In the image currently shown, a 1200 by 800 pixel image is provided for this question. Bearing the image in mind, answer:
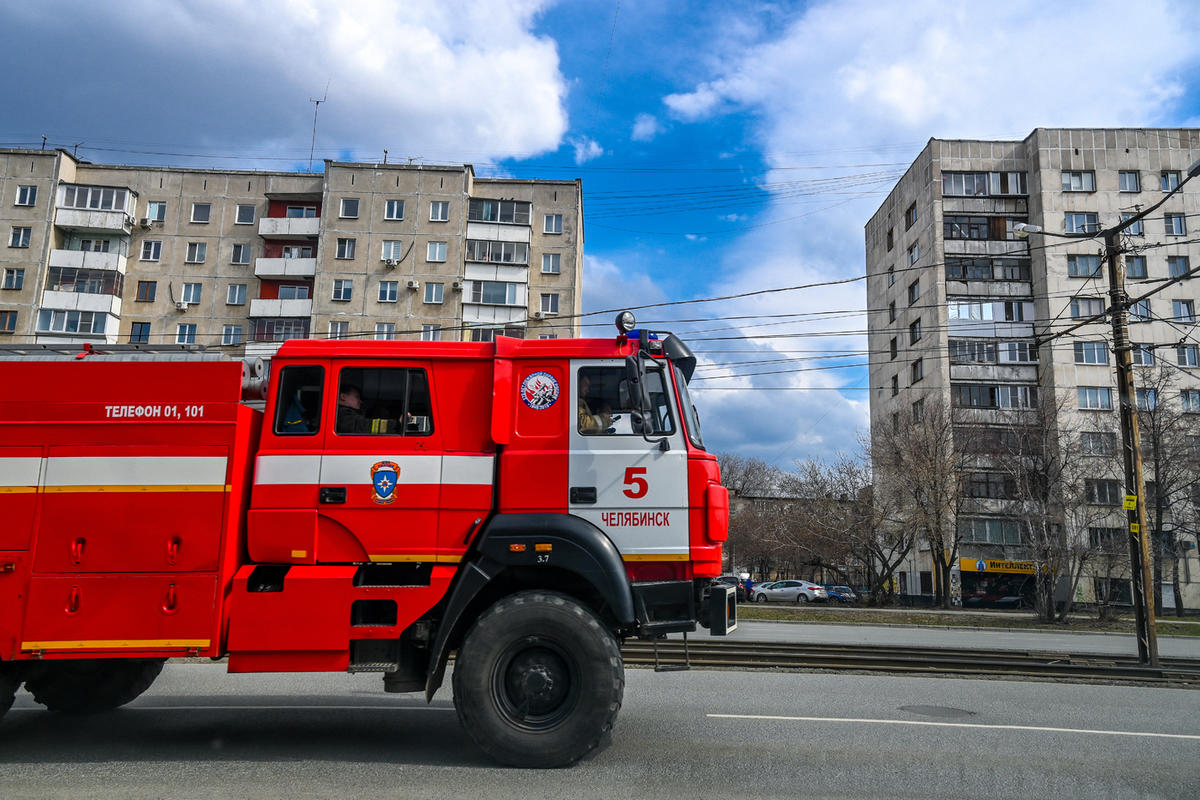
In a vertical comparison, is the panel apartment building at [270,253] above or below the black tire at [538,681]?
above

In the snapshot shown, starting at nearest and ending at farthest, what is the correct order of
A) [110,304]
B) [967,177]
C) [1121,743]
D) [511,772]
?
[511,772], [1121,743], [110,304], [967,177]

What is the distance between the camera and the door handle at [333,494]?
6.46 meters

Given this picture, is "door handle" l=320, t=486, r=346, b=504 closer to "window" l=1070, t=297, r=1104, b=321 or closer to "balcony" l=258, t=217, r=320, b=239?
"balcony" l=258, t=217, r=320, b=239

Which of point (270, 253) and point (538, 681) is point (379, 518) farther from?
point (270, 253)

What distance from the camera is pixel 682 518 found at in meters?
6.61

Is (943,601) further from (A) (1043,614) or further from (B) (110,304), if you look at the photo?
(B) (110,304)

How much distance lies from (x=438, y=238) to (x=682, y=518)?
146 feet

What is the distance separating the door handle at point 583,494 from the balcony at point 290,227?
4677cm

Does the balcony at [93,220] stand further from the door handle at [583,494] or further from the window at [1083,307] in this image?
the window at [1083,307]

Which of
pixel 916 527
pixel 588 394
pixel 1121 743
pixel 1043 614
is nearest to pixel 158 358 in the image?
pixel 588 394

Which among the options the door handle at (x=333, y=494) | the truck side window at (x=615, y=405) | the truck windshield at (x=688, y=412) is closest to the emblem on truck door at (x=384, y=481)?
the door handle at (x=333, y=494)

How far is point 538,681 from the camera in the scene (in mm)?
6176

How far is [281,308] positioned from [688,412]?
45.3 m

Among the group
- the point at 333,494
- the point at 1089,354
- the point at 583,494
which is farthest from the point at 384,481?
the point at 1089,354
